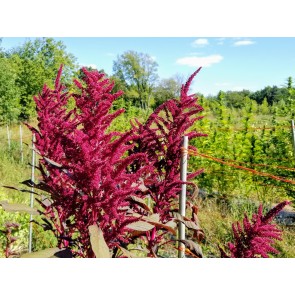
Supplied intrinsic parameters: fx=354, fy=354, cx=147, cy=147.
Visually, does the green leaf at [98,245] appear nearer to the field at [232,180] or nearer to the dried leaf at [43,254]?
the dried leaf at [43,254]

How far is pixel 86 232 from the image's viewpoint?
1.34 m

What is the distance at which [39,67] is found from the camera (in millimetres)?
16094

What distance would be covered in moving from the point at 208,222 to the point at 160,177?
293 centimetres

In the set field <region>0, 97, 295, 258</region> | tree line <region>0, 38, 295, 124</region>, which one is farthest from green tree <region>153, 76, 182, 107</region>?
field <region>0, 97, 295, 258</region>

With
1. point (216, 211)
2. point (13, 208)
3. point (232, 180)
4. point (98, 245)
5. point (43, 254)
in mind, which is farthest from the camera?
point (232, 180)

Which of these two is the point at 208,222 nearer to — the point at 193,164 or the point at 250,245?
the point at 193,164

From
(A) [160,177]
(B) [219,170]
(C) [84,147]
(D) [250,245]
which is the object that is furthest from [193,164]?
(C) [84,147]

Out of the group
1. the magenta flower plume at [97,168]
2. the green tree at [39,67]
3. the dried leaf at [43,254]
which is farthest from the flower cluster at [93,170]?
the green tree at [39,67]

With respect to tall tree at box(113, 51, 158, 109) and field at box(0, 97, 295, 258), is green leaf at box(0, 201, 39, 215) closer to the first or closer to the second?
field at box(0, 97, 295, 258)

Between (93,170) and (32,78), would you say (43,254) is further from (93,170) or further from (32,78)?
(32,78)

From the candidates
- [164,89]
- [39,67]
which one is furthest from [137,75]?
[39,67]

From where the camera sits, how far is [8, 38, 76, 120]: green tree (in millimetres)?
15900

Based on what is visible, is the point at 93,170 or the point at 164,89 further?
the point at 164,89

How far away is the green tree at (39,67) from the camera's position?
15.9m
